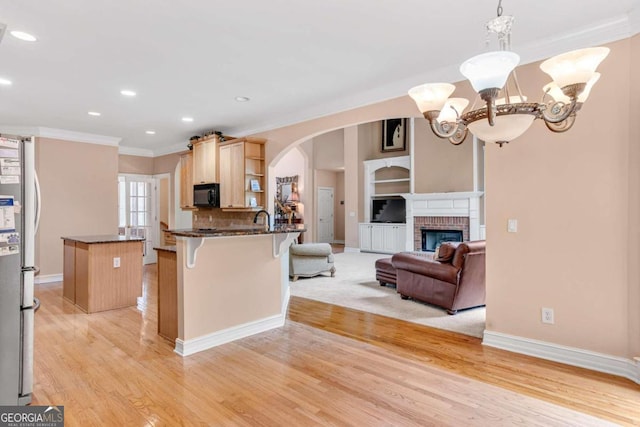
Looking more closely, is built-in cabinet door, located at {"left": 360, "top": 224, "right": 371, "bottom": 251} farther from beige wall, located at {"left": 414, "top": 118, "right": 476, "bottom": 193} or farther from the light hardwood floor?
the light hardwood floor

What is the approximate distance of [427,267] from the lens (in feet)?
14.5

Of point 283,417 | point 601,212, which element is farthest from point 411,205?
point 283,417

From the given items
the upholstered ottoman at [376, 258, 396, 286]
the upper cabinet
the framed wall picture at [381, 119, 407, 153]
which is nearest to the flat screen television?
the framed wall picture at [381, 119, 407, 153]

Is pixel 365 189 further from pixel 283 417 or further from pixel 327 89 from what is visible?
pixel 283 417

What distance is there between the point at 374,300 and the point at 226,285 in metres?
2.25

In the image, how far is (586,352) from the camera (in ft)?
9.18

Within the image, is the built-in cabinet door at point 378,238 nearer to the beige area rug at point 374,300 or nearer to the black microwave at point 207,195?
the beige area rug at point 374,300

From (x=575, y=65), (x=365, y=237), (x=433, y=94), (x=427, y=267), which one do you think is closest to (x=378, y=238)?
(x=365, y=237)

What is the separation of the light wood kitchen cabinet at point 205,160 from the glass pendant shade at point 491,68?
16.9ft

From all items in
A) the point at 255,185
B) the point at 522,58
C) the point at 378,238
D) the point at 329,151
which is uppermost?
the point at 329,151

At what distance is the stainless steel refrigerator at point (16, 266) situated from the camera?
214cm

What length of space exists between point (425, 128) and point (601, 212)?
6.46m

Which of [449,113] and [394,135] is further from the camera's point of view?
[394,135]

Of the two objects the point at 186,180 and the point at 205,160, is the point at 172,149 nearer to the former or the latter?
the point at 186,180
